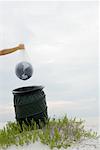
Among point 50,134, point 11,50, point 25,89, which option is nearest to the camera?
point 50,134

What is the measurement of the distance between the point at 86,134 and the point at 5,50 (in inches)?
109

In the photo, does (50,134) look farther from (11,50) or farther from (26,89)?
(11,50)

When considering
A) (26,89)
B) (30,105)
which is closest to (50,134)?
(30,105)

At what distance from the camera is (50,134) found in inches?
346

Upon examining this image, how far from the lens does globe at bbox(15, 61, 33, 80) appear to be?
29.3ft

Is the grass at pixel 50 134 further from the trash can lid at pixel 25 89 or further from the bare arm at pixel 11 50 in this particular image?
the bare arm at pixel 11 50

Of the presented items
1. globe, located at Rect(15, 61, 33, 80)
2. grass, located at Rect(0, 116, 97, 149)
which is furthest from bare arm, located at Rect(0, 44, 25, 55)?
grass, located at Rect(0, 116, 97, 149)

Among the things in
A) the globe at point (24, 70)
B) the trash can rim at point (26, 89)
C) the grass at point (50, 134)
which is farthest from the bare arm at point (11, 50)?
the grass at point (50, 134)

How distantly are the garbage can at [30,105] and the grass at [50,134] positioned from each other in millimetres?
158

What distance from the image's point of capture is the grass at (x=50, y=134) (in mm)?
8511

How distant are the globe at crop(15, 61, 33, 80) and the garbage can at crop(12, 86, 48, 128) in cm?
39

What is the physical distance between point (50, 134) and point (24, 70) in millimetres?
1554

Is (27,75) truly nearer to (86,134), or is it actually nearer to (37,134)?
(37,134)

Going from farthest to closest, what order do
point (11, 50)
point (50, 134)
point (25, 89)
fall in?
point (25, 89) < point (11, 50) < point (50, 134)
